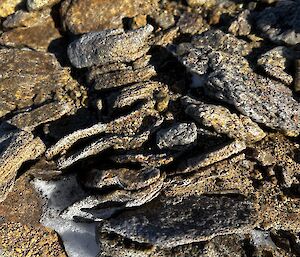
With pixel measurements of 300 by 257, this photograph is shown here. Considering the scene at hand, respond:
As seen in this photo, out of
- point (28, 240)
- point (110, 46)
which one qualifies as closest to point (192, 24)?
point (110, 46)

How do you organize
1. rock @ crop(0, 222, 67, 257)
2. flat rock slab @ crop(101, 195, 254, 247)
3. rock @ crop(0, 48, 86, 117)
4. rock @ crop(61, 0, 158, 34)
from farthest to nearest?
rock @ crop(61, 0, 158, 34)
rock @ crop(0, 48, 86, 117)
rock @ crop(0, 222, 67, 257)
flat rock slab @ crop(101, 195, 254, 247)

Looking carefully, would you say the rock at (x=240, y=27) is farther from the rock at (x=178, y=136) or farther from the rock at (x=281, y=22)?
the rock at (x=178, y=136)

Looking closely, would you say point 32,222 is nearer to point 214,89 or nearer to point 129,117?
point 129,117

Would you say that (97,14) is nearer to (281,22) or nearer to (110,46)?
(110,46)

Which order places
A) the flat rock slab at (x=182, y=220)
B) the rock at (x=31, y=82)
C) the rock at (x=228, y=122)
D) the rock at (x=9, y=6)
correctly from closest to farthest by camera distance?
the flat rock slab at (x=182, y=220), the rock at (x=228, y=122), the rock at (x=31, y=82), the rock at (x=9, y=6)

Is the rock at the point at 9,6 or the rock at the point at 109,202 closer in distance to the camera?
the rock at the point at 109,202

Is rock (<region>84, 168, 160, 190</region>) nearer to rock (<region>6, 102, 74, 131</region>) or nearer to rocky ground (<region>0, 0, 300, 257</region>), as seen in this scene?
rocky ground (<region>0, 0, 300, 257</region>)

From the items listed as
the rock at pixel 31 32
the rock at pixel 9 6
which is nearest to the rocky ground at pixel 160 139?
the rock at pixel 31 32

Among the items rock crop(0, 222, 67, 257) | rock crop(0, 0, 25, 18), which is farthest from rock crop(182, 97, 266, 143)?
rock crop(0, 0, 25, 18)
